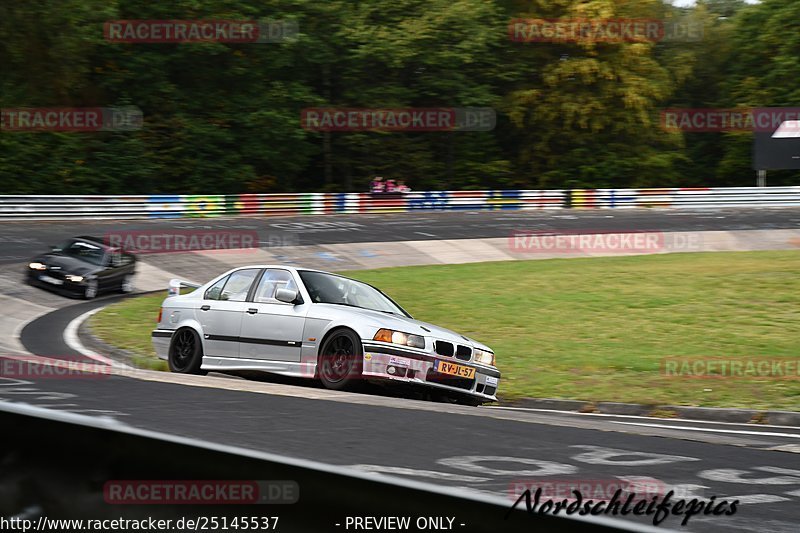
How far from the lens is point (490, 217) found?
132ft

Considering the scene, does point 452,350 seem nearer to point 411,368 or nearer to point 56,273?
point 411,368

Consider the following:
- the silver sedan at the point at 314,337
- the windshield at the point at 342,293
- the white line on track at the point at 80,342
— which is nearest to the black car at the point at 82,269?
the white line on track at the point at 80,342

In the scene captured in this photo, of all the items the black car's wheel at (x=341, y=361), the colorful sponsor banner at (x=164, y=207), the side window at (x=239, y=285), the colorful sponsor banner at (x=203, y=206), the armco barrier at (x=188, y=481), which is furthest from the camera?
the colorful sponsor banner at (x=203, y=206)

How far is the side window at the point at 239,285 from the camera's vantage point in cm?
1108

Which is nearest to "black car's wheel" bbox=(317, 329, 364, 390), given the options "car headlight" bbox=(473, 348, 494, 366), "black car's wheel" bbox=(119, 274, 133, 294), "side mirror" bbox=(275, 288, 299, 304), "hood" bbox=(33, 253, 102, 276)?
"side mirror" bbox=(275, 288, 299, 304)

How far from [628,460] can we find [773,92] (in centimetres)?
5492

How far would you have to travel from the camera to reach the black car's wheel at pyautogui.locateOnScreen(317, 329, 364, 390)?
31.6 ft

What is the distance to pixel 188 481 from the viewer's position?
9.48ft

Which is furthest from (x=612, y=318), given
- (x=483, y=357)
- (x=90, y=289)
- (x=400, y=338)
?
(x=90, y=289)

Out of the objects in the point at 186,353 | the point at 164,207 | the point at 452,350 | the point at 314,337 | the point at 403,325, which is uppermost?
the point at 164,207

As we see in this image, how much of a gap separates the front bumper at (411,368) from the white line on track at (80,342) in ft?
12.0

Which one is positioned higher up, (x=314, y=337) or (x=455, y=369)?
(x=314, y=337)

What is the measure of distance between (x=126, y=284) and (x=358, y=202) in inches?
809

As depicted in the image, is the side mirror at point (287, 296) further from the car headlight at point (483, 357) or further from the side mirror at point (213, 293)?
the car headlight at point (483, 357)
